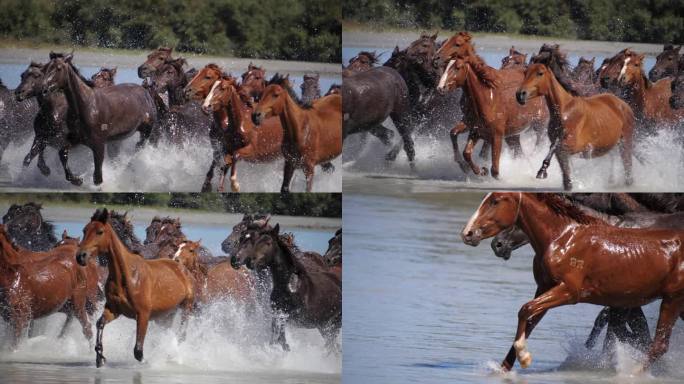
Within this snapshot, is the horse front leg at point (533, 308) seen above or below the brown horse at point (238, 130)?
below

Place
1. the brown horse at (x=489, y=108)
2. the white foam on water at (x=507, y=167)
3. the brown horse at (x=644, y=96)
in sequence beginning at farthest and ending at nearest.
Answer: the brown horse at (x=644, y=96)
the white foam on water at (x=507, y=167)
the brown horse at (x=489, y=108)

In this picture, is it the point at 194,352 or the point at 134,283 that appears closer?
the point at 134,283

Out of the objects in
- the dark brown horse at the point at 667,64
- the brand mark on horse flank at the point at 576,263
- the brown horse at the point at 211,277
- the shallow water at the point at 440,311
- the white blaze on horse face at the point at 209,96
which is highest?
the dark brown horse at the point at 667,64

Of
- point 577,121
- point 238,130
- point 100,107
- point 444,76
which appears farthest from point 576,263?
point 100,107

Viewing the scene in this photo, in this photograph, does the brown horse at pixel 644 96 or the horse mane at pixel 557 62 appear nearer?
the horse mane at pixel 557 62

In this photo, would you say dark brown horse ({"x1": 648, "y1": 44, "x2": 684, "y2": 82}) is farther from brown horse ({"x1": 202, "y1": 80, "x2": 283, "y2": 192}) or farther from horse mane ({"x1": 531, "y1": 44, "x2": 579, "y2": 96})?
brown horse ({"x1": 202, "y1": 80, "x2": 283, "y2": 192})

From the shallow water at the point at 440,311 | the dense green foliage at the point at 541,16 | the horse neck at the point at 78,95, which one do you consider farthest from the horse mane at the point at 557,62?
the horse neck at the point at 78,95

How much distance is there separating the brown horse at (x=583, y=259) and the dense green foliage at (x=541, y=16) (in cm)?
103

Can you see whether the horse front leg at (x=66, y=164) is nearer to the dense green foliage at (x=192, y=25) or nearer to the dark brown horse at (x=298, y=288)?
the dense green foliage at (x=192, y=25)

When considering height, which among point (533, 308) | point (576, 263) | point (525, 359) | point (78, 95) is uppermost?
point (78, 95)

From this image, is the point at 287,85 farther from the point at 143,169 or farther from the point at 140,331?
the point at 140,331

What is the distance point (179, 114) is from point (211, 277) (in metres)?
0.98

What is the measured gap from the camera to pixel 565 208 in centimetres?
1029

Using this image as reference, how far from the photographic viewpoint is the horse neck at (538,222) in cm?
1017
